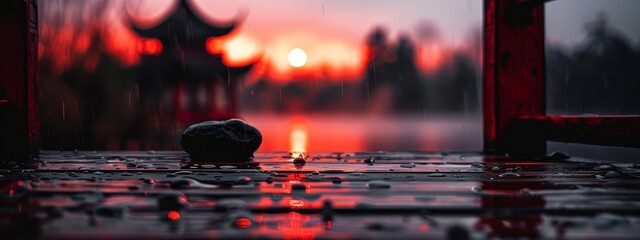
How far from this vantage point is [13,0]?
2.47 meters

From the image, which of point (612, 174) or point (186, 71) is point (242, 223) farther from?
point (186, 71)

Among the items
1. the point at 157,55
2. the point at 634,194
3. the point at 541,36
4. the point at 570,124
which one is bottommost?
the point at 634,194

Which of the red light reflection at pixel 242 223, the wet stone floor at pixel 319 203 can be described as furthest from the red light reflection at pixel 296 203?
the red light reflection at pixel 242 223

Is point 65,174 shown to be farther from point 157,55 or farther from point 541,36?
point 157,55

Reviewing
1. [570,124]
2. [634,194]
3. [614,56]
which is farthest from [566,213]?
[614,56]

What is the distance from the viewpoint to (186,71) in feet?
51.3

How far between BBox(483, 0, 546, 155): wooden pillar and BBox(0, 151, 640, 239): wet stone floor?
69 centimetres

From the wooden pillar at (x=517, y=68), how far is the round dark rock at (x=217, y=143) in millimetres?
1205

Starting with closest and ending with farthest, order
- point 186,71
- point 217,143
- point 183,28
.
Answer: point 217,143 → point 183,28 → point 186,71

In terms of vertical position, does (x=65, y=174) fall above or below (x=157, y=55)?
below

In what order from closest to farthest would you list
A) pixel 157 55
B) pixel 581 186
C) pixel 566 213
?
pixel 566 213
pixel 581 186
pixel 157 55

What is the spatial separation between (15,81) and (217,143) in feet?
2.99

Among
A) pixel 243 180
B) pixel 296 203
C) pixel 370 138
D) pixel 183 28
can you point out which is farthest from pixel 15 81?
pixel 370 138

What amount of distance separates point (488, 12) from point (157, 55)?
13.9 m
